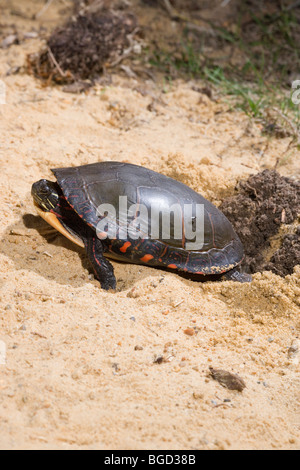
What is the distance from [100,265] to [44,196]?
0.75 meters

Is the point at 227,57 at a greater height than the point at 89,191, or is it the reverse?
the point at 227,57

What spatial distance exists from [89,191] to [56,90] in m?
2.60

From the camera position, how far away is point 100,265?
3.41m

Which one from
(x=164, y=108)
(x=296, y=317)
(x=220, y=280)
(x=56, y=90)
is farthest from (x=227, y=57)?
(x=296, y=317)

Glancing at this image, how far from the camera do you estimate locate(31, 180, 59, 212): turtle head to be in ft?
11.8

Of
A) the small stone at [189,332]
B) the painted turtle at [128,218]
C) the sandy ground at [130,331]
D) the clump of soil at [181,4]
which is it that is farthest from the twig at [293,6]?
the small stone at [189,332]

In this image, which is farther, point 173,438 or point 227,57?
point 227,57

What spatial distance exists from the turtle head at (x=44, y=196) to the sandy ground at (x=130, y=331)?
0.31m

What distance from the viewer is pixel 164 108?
5.54 meters

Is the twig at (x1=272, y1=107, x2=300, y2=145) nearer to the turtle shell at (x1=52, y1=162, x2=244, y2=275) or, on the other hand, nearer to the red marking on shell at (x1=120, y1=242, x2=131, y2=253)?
the turtle shell at (x1=52, y1=162, x2=244, y2=275)

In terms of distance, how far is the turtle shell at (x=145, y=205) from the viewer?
135 inches

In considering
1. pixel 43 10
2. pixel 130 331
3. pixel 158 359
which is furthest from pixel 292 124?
pixel 43 10

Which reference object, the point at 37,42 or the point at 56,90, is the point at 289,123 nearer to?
the point at 56,90

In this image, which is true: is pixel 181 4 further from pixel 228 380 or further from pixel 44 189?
pixel 228 380
